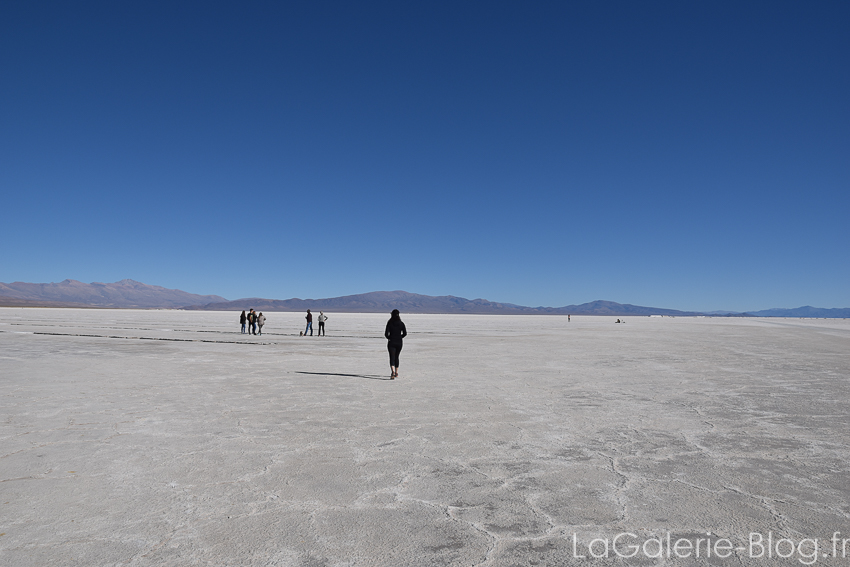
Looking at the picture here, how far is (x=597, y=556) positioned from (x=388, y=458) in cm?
261

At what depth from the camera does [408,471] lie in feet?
16.3

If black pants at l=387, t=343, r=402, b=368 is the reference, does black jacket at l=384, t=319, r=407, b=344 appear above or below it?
above

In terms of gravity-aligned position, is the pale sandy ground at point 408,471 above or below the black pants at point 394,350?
below

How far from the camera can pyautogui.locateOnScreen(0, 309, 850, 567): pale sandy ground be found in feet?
11.3

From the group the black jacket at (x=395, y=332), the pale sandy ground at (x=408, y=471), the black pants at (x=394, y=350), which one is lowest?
the pale sandy ground at (x=408, y=471)

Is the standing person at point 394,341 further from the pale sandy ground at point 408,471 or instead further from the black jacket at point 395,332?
the pale sandy ground at point 408,471

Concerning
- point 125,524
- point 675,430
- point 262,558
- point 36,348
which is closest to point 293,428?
point 125,524

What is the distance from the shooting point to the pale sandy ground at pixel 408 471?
3455mm

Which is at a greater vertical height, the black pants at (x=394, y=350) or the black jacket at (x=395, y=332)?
the black jacket at (x=395, y=332)

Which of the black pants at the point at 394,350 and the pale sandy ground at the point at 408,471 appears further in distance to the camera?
the black pants at the point at 394,350

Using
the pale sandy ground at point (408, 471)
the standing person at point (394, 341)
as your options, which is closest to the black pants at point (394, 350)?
the standing person at point (394, 341)

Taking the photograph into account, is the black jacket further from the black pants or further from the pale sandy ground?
the pale sandy ground

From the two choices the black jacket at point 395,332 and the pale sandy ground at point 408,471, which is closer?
the pale sandy ground at point 408,471

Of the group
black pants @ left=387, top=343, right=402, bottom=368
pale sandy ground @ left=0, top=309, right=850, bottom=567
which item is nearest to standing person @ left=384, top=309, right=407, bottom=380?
black pants @ left=387, top=343, right=402, bottom=368
